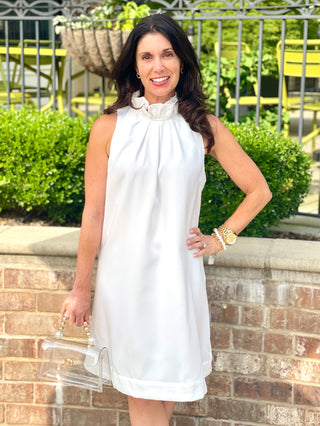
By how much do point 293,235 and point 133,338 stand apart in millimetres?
2135

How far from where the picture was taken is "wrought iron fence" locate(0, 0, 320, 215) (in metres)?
4.45

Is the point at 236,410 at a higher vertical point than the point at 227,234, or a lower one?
lower

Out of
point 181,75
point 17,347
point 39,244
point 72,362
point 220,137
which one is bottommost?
point 17,347

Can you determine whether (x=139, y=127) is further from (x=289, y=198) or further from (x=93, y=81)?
(x=93, y=81)

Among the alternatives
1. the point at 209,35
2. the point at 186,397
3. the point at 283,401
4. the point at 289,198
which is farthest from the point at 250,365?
the point at 209,35

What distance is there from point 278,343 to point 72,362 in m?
1.03

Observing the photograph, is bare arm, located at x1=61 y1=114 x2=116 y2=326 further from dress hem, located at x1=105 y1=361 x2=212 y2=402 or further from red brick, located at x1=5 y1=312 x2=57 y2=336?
red brick, located at x1=5 y1=312 x2=57 y2=336

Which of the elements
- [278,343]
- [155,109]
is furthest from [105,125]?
[278,343]

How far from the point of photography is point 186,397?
257 cm

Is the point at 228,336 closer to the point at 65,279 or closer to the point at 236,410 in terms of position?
the point at 236,410

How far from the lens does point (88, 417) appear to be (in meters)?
3.46

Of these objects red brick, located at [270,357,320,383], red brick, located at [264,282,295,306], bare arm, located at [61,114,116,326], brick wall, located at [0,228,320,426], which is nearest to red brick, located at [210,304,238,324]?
brick wall, located at [0,228,320,426]

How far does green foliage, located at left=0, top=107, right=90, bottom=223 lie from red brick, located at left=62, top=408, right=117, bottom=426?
4.18 feet

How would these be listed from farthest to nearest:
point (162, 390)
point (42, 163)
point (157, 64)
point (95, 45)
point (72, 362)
Result: 1. point (95, 45)
2. point (42, 163)
3. point (72, 362)
4. point (162, 390)
5. point (157, 64)
